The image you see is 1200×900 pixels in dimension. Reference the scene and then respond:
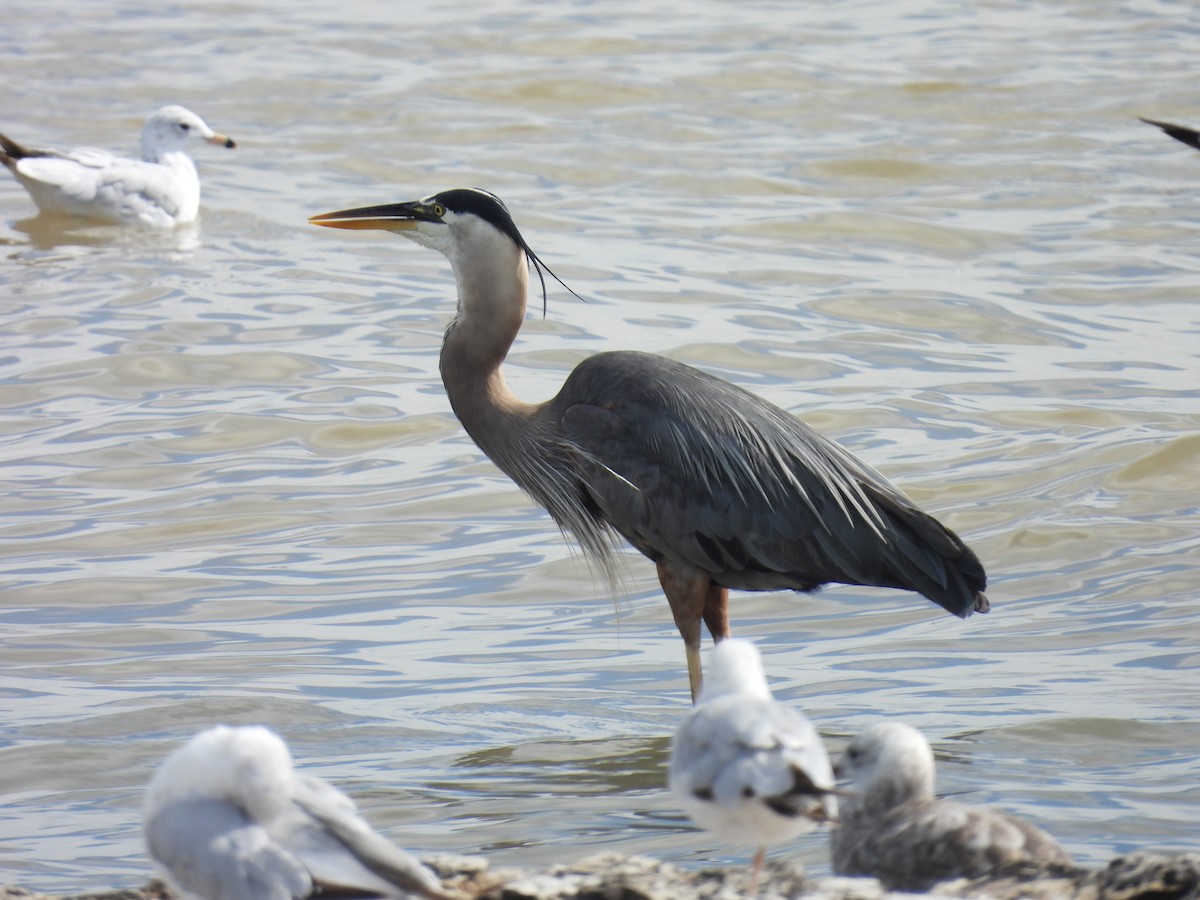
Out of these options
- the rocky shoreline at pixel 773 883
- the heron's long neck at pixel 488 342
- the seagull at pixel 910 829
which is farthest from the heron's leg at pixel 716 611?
the rocky shoreline at pixel 773 883

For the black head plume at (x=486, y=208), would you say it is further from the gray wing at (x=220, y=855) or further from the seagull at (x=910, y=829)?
the gray wing at (x=220, y=855)

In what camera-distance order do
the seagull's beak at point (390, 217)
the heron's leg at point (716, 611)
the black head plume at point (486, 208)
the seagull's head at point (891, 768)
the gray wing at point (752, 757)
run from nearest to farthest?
the gray wing at point (752, 757), the seagull's head at point (891, 768), the heron's leg at point (716, 611), the black head plume at point (486, 208), the seagull's beak at point (390, 217)

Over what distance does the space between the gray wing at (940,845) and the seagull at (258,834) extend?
3.77ft

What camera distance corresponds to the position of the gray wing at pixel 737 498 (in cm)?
668

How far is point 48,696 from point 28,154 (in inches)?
Result: 326

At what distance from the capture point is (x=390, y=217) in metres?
7.37

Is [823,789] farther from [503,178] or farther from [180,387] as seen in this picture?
[503,178]

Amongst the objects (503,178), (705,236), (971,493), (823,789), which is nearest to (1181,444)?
(971,493)

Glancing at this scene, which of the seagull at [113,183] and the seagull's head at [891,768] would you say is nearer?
the seagull's head at [891,768]

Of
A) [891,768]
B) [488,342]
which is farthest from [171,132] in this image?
[891,768]

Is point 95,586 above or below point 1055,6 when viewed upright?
below

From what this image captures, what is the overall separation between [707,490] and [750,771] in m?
3.05

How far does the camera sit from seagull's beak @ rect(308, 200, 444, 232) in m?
7.32

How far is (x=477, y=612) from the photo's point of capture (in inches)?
308
